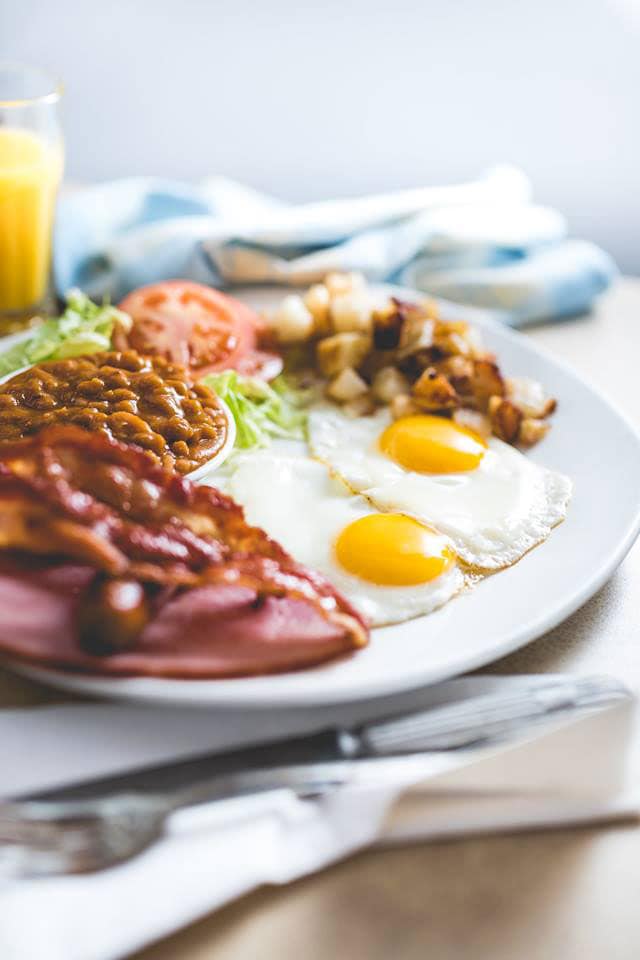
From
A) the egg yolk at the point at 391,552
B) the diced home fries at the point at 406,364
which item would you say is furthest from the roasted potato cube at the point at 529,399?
the egg yolk at the point at 391,552

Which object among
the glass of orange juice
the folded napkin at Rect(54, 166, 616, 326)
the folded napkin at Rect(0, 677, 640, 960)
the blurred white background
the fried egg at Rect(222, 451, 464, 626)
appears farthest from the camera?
the blurred white background

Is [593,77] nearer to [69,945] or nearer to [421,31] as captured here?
[421,31]

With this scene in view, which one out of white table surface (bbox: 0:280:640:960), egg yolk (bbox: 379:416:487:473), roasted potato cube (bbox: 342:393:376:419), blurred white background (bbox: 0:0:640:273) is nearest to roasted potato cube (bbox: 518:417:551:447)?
egg yolk (bbox: 379:416:487:473)

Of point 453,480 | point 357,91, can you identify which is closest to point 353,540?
point 453,480

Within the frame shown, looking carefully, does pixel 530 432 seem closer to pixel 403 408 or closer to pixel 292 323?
pixel 403 408

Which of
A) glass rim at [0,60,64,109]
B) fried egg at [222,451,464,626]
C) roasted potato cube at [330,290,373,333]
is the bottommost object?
fried egg at [222,451,464,626]

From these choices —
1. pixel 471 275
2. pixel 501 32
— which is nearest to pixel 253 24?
pixel 501 32

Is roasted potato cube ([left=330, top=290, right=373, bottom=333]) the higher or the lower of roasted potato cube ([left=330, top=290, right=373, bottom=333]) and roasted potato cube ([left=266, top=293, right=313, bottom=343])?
the higher

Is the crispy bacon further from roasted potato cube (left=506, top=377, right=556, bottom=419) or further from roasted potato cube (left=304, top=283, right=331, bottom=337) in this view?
roasted potato cube (left=304, top=283, right=331, bottom=337)
